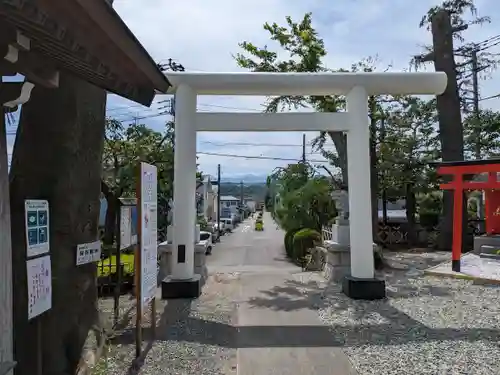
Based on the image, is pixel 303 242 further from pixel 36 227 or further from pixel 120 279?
pixel 36 227

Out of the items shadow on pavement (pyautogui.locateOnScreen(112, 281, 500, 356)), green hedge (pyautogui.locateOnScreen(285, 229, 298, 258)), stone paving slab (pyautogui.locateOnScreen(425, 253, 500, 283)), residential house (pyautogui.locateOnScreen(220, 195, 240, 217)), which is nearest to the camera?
shadow on pavement (pyautogui.locateOnScreen(112, 281, 500, 356))

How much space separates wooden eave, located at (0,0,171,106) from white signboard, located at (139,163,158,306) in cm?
133

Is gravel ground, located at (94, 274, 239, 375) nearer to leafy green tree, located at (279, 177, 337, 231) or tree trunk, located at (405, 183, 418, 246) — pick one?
leafy green tree, located at (279, 177, 337, 231)

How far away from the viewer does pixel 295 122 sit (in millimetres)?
7527

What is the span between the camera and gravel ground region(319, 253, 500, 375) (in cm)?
451

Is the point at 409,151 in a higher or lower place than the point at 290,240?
higher

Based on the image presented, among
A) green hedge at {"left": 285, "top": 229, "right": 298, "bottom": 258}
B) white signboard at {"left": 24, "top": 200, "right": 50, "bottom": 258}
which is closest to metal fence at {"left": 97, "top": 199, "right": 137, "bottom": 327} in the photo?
white signboard at {"left": 24, "top": 200, "right": 50, "bottom": 258}

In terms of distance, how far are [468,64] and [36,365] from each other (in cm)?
1932

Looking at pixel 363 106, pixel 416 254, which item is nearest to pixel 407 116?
pixel 416 254

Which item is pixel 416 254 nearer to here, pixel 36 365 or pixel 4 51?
pixel 36 365

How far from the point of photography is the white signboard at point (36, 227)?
9.80ft

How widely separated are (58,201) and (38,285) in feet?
2.94

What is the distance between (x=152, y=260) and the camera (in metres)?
5.05

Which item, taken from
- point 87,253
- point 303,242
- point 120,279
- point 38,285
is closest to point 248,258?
point 303,242
